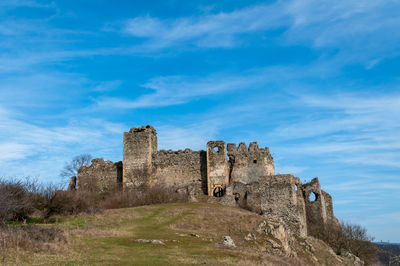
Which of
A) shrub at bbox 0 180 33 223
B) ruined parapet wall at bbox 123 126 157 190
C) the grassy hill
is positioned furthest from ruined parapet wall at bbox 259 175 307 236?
shrub at bbox 0 180 33 223

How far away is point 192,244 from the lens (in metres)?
21.2

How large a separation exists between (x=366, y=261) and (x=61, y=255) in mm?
38145

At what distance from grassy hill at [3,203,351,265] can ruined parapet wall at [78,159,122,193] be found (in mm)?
12883

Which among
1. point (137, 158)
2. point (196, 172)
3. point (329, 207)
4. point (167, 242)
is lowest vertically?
point (167, 242)

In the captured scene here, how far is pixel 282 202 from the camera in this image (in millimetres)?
38219

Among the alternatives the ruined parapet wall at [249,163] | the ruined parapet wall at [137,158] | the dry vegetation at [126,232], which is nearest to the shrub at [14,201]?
the dry vegetation at [126,232]

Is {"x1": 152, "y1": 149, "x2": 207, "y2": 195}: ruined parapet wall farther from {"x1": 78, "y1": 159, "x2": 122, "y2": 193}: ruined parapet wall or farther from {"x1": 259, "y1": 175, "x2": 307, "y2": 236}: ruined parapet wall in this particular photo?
{"x1": 259, "y1": 175, "x2": 307, "y2": 236}: ruined parapet wall

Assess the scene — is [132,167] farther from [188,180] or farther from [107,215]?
[107,215]

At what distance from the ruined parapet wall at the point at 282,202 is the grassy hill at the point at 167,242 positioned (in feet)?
7.08

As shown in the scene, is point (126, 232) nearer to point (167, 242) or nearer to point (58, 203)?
point (167, 242)

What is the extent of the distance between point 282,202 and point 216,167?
29.1 ft

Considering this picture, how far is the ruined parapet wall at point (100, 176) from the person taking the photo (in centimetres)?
4659

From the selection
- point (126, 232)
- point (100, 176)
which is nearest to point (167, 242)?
point (126, 232)

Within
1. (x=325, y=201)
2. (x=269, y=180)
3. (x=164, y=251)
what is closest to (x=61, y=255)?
(x=164, y=251)
